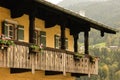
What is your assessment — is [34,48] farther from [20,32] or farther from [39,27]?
[39,27]

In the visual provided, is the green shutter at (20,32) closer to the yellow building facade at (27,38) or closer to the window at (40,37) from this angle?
the yellow building facade at (27,38)

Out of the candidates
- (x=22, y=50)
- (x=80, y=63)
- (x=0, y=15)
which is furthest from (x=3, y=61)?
(x=80, y=63)

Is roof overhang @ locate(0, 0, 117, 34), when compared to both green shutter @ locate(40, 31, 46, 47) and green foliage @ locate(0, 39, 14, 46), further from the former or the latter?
green foliage @ locate(0, 39, 14, 46)

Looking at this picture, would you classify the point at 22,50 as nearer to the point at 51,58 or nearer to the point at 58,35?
the point at 51,58

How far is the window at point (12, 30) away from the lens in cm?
2299

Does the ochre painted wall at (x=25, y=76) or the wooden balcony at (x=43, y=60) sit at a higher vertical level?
the wooden balcony at (x=43, y=60)

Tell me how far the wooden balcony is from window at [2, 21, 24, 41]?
1.96 m

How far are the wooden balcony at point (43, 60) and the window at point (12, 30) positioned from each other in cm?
196

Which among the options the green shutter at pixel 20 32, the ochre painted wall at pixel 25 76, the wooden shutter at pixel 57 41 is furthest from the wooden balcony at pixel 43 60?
the wooden shutter at pixel 57 41

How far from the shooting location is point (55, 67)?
2450 centimetres

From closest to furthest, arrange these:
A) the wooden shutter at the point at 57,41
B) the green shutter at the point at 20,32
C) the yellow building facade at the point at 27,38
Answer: the yellow building facade at the point at 27,38 → the green shutter at the point at 20,32 → the wooden shutter at the point at 57,41

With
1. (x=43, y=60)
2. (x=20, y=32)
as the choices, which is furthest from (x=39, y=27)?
(x=43, y=60)

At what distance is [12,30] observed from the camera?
2386cm

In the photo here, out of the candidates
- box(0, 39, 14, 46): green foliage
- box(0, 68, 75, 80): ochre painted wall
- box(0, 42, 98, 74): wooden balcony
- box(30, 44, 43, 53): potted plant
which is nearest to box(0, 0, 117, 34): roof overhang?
box(30, 44, 43, 53): potted plant
